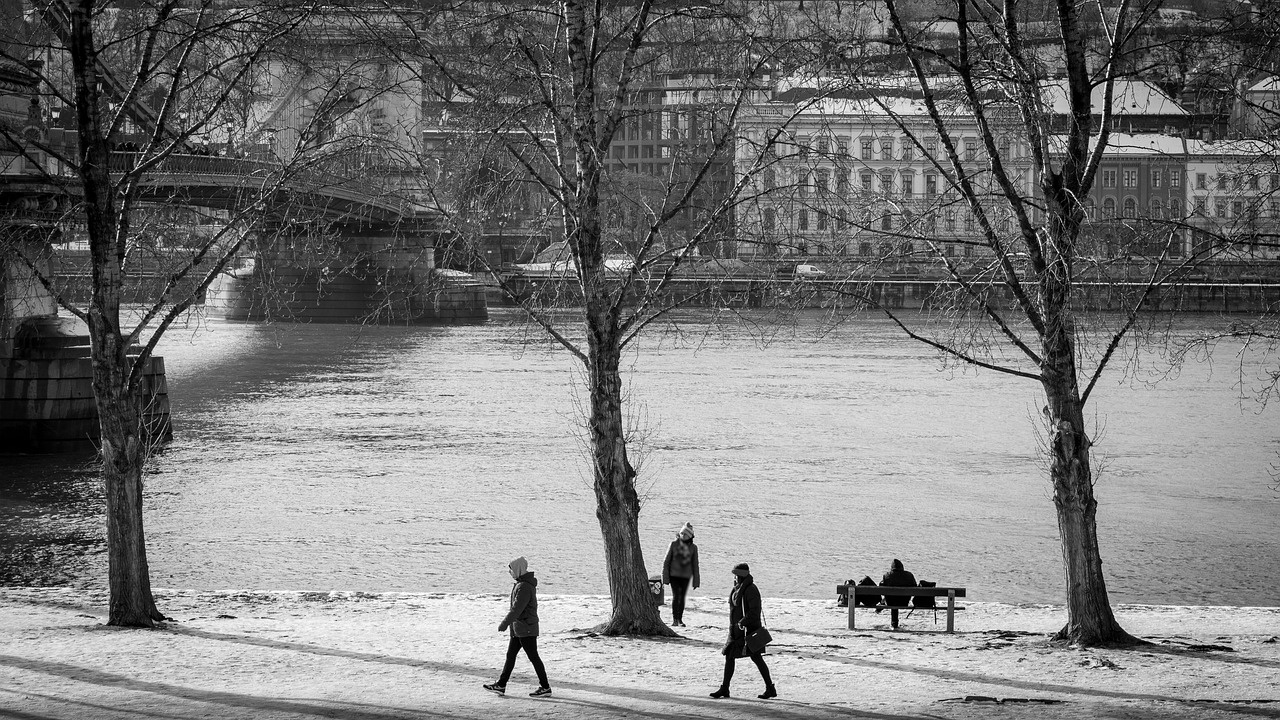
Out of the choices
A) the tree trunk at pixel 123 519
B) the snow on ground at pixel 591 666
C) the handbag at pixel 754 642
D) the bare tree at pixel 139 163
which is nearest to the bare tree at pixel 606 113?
the bare tree at pixel 139 163

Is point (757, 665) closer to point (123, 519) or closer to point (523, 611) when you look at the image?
point (523, 611)

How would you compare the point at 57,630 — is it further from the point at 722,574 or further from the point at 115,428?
the point at 722,574

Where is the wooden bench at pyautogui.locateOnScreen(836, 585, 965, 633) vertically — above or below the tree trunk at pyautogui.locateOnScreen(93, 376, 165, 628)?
below

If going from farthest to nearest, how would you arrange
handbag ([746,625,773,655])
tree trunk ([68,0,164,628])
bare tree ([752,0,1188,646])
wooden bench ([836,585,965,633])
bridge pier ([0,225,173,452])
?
bridge pier ([0,225,173,452]) < wooden bench ([836,585,965,633]) < tree trunk ([68,0,164,628]) < bare tree ([752,0,1188,646]) < handbag ([746,625,773,655])

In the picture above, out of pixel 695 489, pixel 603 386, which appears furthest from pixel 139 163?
pixel 695 489

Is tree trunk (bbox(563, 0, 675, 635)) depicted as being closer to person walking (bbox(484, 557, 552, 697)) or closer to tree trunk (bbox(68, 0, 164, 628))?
person walking (bbox(484, 557, 552, 697))

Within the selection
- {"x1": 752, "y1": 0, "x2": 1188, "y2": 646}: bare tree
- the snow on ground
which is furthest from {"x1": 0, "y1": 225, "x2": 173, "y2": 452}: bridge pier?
{"x1": 752, "y1": 0, "x2": 1188, "y2": 646}: bare tree

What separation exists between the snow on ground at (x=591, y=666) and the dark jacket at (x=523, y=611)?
0.54 m

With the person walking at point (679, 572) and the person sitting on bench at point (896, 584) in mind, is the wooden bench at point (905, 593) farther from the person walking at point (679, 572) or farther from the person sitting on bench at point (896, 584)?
the person walking at point (679, 572)

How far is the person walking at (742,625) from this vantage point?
10.1 meters

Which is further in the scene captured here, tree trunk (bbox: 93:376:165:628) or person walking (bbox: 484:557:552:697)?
tree trunk (bbox: 93:376:165:628)

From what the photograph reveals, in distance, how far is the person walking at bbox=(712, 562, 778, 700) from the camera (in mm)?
10094

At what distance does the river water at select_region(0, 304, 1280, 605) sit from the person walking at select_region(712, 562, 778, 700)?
11.3 ft

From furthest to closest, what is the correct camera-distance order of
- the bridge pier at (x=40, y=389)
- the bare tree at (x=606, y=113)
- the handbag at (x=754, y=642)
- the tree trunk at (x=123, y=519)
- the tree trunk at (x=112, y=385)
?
1. the bridge pier at (x=40, y=389)
2. the tree trunk at (x=123, y=519)
3. the tree trunk at (x=112, y=385)
4. the bare tree at (x=606, y=113)
5. the handbag at (x=754, y=642)
